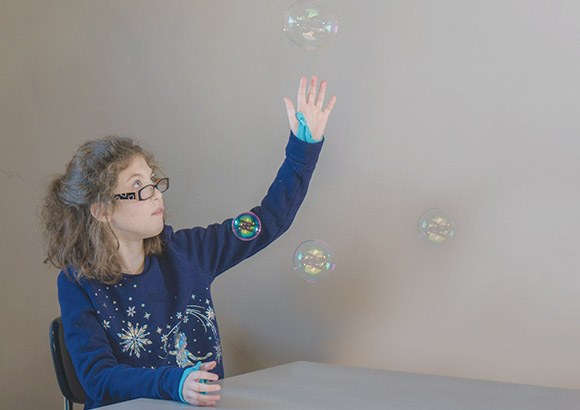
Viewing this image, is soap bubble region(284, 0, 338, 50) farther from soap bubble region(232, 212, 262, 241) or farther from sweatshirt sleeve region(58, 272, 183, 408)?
sweatshirt sleeve region(58, 272, 183, 408)

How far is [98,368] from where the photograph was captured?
1.45m

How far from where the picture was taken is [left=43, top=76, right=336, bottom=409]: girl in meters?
1.59

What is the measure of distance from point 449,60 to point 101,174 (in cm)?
103

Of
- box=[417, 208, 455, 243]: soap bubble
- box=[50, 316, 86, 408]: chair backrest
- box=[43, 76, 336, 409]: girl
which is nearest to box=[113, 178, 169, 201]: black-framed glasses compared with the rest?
box=[43, 76, 336, 409]: girl

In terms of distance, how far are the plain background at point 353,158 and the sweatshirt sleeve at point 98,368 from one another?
0.72 m

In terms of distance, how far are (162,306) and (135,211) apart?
269 millimetres

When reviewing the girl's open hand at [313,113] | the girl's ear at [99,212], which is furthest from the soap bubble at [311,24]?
the girl's ear at [99,212]

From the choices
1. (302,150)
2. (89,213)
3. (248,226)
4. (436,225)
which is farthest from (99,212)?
(436,225)

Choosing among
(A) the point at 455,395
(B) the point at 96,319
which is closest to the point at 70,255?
(B) the point at 96,319

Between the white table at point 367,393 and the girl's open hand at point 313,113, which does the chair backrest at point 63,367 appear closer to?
the white table at point 367,393

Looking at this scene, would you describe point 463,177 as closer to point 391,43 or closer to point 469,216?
point 469,216

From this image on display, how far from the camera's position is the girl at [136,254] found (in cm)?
159

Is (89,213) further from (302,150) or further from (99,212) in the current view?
(302,150)

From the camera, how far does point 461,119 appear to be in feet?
5.95
